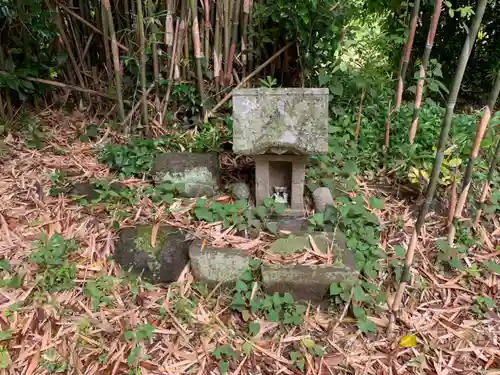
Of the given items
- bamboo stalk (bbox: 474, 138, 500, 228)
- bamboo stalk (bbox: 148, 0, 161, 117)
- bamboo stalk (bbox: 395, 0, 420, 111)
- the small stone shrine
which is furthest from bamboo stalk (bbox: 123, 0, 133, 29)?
bamboo stalk (bbox: 474, 138, 500, 228)

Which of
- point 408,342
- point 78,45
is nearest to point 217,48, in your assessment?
point 78,45

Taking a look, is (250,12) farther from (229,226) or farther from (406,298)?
(406,298)

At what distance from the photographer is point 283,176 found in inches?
91.2

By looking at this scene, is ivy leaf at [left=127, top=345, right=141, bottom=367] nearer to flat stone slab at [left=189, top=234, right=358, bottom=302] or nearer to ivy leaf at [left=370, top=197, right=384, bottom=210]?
flat stone slab at [left=189, top=234, right=358, bottom=302]

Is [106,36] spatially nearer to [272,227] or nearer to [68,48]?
[68,48]

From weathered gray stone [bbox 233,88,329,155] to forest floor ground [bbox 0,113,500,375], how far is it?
59 centimetres

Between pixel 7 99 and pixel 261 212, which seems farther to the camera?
pixel 7 99

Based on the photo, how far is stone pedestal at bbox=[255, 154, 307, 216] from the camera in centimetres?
217

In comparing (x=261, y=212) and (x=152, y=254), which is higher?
(x=261, y=212)

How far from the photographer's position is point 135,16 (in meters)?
2.66

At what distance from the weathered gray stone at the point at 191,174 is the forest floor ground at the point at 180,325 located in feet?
0.83

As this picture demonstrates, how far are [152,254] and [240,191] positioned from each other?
629 millimetres

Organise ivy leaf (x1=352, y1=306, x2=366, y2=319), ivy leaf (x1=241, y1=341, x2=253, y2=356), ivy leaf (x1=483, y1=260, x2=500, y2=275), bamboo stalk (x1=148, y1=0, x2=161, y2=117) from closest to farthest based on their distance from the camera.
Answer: ivy leaf (x1=241, y1=341, x2=253, y2=356) → ivy leaf (x1=352, y1=306, x2=366, y2=319) → ivy leaf (x1=483, y1=260, x2=500, y2=275) → bamboo stalk (x1=148, y1=0, x2=161, y2=117)

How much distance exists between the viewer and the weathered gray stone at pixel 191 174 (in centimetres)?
238
